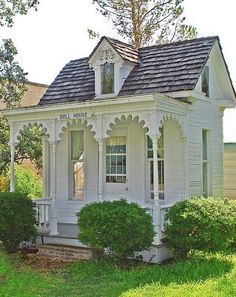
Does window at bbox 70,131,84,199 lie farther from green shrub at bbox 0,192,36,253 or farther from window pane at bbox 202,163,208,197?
window pane at bbox 202,163,208,197

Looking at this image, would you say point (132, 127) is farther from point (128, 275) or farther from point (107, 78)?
point (128, 275)

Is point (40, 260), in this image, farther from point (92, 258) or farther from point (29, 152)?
point (29, 152)

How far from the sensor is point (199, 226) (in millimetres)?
9633

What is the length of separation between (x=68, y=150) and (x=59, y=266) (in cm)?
493

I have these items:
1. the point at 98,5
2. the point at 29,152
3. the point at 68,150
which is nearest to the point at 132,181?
the point at 68,150

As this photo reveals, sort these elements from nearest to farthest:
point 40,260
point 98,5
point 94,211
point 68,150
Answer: point 94,211 < point 40,260 < point 68,150 < point 98,5

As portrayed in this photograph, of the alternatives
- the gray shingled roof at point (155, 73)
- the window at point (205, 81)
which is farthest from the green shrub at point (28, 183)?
the window at point (205, 81)

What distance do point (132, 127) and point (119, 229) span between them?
436 cm

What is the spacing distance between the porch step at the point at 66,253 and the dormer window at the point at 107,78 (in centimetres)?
490

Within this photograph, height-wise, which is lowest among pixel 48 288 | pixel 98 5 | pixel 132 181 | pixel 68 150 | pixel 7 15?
pixel 48 288

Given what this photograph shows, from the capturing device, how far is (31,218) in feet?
38.9

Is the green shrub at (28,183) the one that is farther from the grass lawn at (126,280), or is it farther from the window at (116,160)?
the grass lawn at (126,280)

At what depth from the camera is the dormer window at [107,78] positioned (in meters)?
13.6

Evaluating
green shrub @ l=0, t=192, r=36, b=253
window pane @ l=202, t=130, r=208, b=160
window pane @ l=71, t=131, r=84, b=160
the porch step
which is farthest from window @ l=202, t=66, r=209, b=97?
green shrub @ l=0, t=192, r=36, b=253
